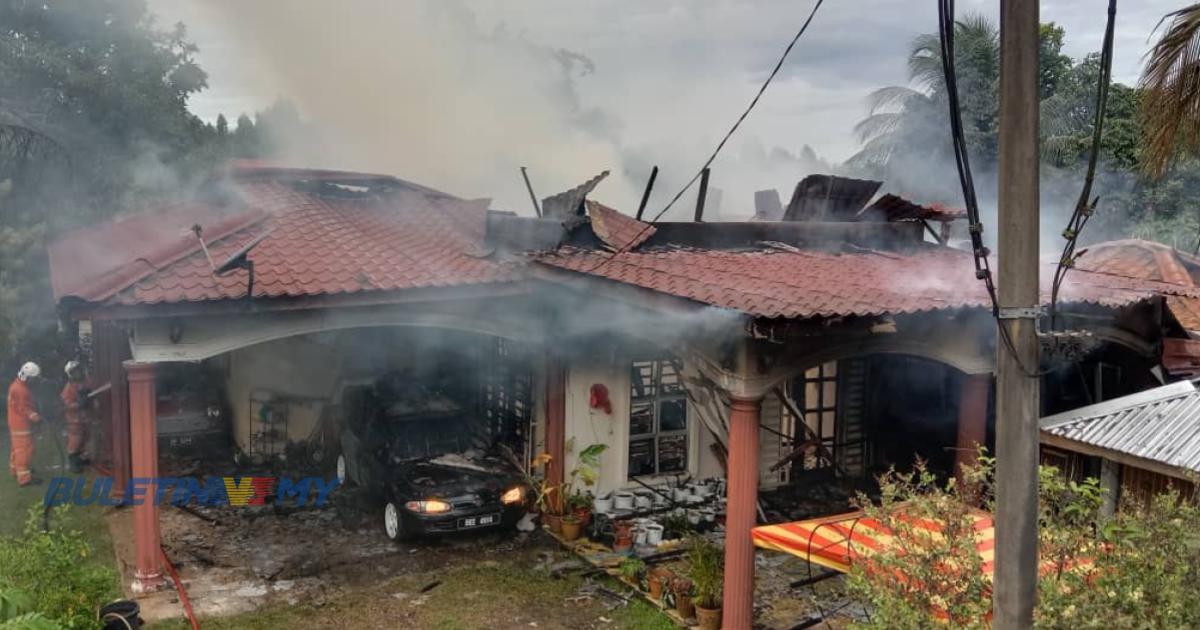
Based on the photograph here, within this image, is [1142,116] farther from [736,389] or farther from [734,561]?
[734,561]

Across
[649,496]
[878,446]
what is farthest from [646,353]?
[878,446]

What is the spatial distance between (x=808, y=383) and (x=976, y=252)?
9.06 metres

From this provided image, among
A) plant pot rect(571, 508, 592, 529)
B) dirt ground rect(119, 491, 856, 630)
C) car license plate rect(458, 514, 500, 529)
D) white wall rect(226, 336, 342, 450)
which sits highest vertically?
white wall rect(226, 336, 342, 450)

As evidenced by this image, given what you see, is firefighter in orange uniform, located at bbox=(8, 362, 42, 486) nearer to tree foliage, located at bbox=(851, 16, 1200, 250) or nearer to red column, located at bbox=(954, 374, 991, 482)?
red column, located at bbox=(954, 374, 991, 482)

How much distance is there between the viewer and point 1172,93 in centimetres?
832

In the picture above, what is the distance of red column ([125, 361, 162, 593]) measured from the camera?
28.3 ft

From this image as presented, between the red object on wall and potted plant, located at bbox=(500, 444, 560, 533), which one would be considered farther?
the red object on wall

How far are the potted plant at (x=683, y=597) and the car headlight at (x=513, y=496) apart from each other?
266 cm

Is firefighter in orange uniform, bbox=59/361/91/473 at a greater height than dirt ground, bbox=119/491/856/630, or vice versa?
firefighter in orange uniform, bbox=59/361/91/473

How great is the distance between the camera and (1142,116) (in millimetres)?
8570

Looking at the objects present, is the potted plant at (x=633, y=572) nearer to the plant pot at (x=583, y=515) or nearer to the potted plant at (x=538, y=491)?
the plant pot at (x=583, y=515)

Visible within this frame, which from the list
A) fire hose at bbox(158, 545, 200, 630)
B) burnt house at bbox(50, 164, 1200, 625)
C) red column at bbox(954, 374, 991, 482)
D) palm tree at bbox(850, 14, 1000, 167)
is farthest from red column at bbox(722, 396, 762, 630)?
palm tree at bbox(850, 14, 1000, 167)

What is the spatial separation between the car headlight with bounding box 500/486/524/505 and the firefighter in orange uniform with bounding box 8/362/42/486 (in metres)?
7.22

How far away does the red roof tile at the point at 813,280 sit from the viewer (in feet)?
24.4
